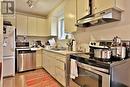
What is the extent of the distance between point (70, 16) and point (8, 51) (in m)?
2.15

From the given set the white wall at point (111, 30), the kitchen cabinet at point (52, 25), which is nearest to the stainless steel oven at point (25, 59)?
the kitchen cabinet at point (52, 25)

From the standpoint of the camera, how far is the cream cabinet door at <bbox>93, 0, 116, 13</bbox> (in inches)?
70.1

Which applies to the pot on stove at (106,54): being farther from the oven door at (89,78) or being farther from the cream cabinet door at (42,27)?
the cream cabinet door at (42,27)

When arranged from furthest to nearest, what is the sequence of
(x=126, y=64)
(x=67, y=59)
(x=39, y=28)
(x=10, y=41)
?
(x=39, y=28) → (x=10, y=41) → (x=67, y=59) → (x=126, y=64)

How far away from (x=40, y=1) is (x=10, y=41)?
1558 mm

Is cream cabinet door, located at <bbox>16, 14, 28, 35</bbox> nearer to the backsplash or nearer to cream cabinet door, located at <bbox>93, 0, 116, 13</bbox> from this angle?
the backsplash

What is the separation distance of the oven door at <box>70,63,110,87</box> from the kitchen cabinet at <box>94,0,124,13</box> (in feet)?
3.08

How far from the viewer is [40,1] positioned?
3873 mm

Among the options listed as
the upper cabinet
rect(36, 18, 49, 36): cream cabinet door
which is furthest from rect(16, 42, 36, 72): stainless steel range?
rect(36, 18, 49, 36): cream cabinet door

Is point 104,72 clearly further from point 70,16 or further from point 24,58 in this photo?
point 24,58

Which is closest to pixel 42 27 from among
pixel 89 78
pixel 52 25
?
pixel 52 25

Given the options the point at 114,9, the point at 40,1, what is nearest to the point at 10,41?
the point at 40,1

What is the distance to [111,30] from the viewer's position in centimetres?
210

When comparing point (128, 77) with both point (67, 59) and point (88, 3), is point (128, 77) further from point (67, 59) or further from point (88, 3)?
point (88, 3)
